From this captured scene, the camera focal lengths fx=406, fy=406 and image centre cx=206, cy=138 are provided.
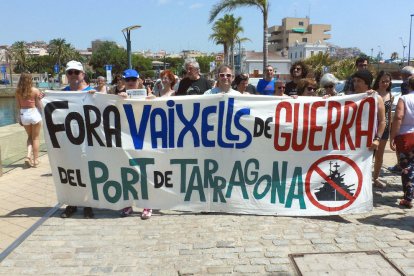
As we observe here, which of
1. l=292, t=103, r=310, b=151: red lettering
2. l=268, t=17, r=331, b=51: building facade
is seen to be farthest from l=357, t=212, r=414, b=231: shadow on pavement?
l=268, t=17, r=331, b=51: building facade

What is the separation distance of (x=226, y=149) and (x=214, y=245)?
1176 mm

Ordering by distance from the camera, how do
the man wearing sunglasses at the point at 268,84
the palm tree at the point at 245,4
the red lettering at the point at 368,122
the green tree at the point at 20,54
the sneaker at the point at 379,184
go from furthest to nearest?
the green tree at the point at 20,54 → the palm tree at the point at 245,4 → the man wearing sunglasses at the point at 268,84 → the sneaker at the point at 379,184 → the red lettering at the point at 368,122

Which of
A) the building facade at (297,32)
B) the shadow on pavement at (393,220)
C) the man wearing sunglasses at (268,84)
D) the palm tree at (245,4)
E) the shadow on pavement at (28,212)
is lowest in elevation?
the shadow on pavement at (393,220)

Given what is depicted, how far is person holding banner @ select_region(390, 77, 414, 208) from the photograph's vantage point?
16.4 feet

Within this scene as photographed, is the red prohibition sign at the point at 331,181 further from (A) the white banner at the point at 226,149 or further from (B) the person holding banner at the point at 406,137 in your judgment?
(B) the person holding banner at the point at 406,137

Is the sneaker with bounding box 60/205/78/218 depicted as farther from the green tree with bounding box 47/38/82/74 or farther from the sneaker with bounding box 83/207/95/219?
the green tree with bounding box 47/38/82/74

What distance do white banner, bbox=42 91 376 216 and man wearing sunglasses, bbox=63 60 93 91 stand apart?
1.26ft

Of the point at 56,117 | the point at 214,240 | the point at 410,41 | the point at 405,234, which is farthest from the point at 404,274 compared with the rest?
the point at 410,41

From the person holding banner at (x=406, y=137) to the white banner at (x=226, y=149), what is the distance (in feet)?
1.68

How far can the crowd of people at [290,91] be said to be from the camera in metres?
4.99

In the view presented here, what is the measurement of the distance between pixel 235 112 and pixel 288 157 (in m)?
0.82

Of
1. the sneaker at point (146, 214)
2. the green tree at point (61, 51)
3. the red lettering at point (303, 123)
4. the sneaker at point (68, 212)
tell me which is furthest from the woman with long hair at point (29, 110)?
the green tree at point (61, 51)

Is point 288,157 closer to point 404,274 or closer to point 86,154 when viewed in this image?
point 404,274

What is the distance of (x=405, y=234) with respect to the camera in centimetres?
434
